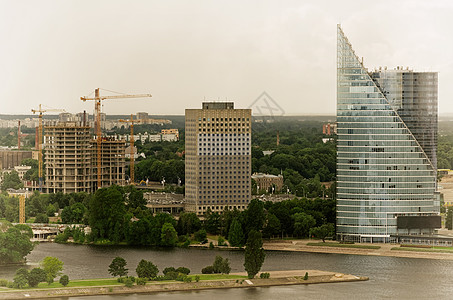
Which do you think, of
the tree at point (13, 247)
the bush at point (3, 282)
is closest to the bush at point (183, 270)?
the bush at point (3, 282)

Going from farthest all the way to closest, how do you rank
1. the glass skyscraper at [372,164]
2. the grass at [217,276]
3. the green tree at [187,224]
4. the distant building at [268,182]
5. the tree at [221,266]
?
the distant building at [268,182]
the green tree at [187,224]
the glass skyscraper at [372,164]
the tree at [221,266]
the grass at [217,276]

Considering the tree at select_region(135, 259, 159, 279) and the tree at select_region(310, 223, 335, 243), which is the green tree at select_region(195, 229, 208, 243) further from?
the tree at select_region(135, 259, 159, 279)

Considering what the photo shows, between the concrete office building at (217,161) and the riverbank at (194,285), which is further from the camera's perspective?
the concrete office building at (217,161)

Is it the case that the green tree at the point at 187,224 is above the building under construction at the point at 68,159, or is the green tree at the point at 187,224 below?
below

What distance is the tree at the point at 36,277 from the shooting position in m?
46.7

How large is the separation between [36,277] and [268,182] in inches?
1673

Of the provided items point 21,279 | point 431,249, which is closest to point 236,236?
point 431,249

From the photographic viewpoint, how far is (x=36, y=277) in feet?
154

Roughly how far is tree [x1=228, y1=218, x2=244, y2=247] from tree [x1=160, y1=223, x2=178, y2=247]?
2858 mm

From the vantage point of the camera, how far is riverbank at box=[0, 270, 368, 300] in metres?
45.9

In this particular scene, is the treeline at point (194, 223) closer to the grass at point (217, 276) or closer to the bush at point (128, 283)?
the grass at point (217, 276)

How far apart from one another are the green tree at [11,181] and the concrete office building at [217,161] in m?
20.3

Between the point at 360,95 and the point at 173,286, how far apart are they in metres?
16.5

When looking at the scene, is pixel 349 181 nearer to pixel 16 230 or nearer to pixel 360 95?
pixel 360 95
